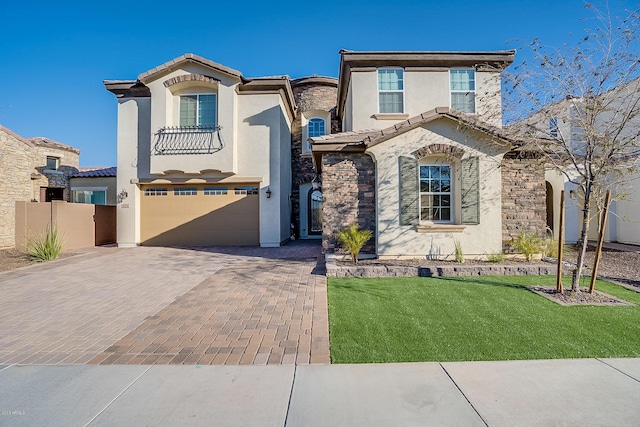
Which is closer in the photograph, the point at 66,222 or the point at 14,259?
the point at 14,259

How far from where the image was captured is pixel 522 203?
943 centimetres

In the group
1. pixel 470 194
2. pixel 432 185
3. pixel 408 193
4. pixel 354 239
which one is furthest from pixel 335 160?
pixel 470 194

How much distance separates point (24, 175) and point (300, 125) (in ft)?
46.7

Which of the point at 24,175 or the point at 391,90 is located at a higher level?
the point at 391,90

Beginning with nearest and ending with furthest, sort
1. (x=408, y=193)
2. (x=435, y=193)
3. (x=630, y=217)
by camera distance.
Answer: (x=408, y=193) < (x=435, y=193) < (x=630, y=217)

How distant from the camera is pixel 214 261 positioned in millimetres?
10500

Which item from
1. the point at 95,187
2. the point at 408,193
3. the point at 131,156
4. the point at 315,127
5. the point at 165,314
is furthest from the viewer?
the point at 95,187

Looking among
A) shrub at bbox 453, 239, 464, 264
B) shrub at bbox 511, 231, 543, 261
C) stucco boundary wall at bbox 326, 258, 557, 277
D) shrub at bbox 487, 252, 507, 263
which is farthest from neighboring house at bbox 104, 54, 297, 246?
shrub at bbox 511, 231, 543, 261

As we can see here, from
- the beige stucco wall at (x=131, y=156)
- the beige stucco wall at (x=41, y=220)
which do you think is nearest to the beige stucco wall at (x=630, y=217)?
the beige stucco wall at (x=131, y=156)

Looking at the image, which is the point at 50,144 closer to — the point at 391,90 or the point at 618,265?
the point at 391,90

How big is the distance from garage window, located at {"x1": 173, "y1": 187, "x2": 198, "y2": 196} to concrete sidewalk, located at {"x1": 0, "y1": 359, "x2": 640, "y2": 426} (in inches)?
463

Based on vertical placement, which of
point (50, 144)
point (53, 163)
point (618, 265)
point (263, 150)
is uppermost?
point (50, 144)

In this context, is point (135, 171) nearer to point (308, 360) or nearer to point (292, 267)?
point (292, 267)

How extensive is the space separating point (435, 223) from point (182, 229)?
11.2 meters
